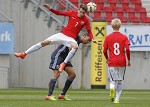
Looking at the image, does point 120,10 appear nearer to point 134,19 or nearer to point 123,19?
point 123,19

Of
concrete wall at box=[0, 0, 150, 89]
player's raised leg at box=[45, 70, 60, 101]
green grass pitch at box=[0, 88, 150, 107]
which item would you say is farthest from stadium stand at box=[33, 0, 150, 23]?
player's raised leg at box=[45, 70, 60, 101]

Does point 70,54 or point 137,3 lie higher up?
point 137,3

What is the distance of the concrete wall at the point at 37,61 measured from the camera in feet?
94.1

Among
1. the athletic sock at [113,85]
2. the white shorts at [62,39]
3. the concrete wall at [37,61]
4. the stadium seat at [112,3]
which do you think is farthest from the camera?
the stadium seat at [112,3]

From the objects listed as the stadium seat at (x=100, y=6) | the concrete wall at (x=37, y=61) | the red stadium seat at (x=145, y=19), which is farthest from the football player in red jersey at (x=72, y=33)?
the stadium seat at (x=100, y=6)

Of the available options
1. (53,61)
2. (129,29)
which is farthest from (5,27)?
(53,61)

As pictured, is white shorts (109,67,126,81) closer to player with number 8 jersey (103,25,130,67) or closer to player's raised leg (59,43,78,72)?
player with number 8 jersey (103,25,130,67)

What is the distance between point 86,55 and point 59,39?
12.6m

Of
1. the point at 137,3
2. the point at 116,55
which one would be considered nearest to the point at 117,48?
the point at 116,55

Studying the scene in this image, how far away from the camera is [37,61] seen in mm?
29359

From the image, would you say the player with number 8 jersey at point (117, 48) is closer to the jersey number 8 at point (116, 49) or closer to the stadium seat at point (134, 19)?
the jersey number 8 at point (116, 49)

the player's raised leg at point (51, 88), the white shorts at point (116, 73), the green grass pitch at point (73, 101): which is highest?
the white shorts at point (116, 73)

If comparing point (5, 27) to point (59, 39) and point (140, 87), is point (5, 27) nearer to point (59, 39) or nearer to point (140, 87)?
point (140, 87)

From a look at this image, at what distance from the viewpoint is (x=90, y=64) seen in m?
28.5
